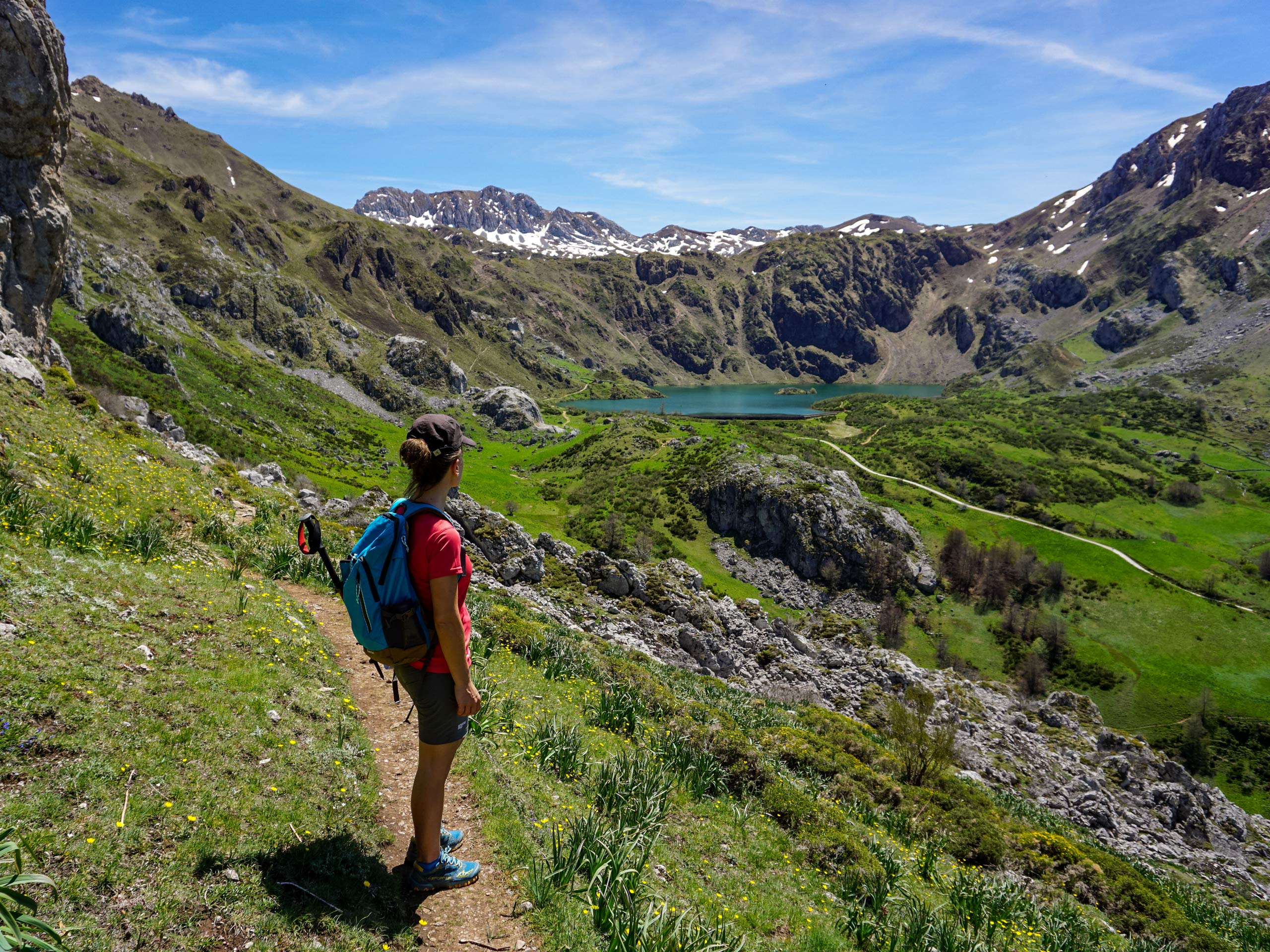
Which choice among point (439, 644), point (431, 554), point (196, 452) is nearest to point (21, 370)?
point (196, 452)

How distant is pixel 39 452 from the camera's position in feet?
57.3

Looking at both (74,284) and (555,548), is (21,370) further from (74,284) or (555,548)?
(74,284)

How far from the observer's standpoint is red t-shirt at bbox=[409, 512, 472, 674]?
591 cm

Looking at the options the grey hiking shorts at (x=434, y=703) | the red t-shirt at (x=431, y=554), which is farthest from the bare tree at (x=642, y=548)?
the red t-shirt at (x=431, y=554)

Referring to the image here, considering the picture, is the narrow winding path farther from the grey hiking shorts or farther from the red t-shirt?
the red t-shirt

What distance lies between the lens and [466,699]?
20.2 feet

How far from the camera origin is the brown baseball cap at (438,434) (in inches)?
246

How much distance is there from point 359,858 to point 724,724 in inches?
492

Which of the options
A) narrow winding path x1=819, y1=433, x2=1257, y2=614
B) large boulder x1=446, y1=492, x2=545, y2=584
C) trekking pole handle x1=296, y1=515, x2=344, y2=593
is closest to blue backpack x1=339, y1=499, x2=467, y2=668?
trekking pole handle x1=296, y1=515, x2=344, y2=593

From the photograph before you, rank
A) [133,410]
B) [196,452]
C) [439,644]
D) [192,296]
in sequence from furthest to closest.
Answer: [192,296] < [133,410] < [196,452] < [439,644]

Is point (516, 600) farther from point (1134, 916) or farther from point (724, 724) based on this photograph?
point (1134, 916)

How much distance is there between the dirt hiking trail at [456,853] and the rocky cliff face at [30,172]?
37885 millimetres

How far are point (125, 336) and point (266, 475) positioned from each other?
9494 centimetres

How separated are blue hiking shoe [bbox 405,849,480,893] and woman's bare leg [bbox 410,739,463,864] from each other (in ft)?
0.33
